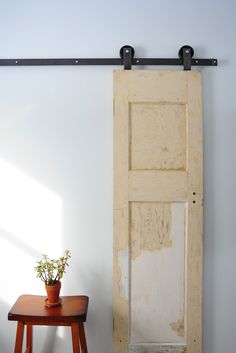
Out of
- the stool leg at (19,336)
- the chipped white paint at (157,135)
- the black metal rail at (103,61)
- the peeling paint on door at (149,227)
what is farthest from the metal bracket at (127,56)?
the stool leg at (19,336)

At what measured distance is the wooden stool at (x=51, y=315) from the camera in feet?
5.34

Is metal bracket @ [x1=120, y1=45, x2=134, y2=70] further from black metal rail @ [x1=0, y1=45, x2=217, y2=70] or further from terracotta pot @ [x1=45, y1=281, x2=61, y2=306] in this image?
terracotta pot @ [x1=45, y1=281, x2=61, y2=306]

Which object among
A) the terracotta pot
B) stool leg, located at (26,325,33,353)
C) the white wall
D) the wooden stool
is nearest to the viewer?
the wooden stool

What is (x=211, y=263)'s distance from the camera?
200 cm

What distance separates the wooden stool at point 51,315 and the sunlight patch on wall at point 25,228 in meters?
0.20

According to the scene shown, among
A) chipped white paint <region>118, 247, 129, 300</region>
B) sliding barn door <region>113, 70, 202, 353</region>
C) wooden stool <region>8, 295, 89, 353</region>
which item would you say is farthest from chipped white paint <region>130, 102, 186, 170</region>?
wooden stool <region>8, 295, 89, 353</region>

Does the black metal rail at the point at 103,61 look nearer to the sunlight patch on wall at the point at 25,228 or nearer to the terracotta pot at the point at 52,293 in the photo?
the sunlight patch on wall at the point at 25,228

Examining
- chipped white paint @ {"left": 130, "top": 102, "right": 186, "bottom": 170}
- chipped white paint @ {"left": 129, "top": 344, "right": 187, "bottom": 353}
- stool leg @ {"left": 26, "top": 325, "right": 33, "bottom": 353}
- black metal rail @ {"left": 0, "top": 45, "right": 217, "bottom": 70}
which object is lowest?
chipped white paint @ {"left": 129, "top": 344, "right": 187, "bottom": 353}

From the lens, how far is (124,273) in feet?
6.23

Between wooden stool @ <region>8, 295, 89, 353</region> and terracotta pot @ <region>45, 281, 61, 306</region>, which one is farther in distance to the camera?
terracotta pot @ <region>45, 281, 61, 306</region>

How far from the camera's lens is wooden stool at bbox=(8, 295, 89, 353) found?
1.63m

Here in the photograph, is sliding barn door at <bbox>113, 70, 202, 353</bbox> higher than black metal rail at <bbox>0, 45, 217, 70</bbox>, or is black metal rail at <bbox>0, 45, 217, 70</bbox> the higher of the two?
black metal rail at <bbox>0, 45, 217, 70</bbox>

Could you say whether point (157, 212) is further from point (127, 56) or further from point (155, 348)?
point (127, 56)

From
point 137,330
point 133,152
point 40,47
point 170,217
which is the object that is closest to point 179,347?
point 137,330
